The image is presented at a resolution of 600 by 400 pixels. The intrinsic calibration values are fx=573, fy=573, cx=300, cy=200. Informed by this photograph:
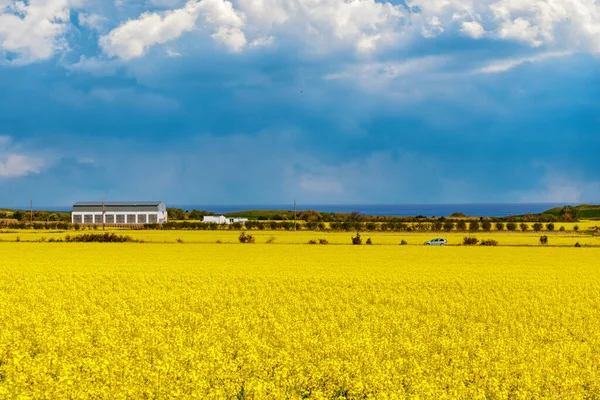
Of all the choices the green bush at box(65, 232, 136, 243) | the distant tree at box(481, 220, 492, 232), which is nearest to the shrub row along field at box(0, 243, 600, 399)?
the green bush at box(65, 232, 136, 243)

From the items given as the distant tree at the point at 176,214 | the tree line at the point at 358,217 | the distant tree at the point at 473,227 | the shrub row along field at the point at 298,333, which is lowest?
the shrub row along field at the point at 298,333

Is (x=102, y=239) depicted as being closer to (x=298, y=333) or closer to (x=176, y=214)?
(x=298, y=333)

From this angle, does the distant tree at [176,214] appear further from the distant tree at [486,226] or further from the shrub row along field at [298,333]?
the shrub row along field at [298,333]

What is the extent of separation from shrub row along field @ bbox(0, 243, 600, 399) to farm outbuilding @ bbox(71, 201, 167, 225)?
74310 mm

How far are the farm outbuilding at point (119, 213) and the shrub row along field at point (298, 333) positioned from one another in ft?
244

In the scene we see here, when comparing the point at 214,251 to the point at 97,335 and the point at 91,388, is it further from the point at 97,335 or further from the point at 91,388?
the point at 91,388

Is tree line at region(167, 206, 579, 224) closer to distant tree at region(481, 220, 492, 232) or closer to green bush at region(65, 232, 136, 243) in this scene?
distant tree at region(481, 220, 492, 232)

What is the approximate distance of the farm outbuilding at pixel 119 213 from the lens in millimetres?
102919

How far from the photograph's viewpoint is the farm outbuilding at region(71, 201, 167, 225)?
103 metres

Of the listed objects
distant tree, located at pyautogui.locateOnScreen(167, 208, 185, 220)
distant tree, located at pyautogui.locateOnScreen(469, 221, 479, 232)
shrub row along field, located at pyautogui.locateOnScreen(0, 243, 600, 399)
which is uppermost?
distant tree, located at pyautogui.locateOnScreen(167, 208, 185, 220)

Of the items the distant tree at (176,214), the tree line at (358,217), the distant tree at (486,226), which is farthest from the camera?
the distant tree at (176,214)

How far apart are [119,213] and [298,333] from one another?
3837 inches

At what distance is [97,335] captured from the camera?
13086 mm

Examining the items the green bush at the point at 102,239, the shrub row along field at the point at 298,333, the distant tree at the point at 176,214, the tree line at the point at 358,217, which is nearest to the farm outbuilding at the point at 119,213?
the distant tree at the point at 176,214
